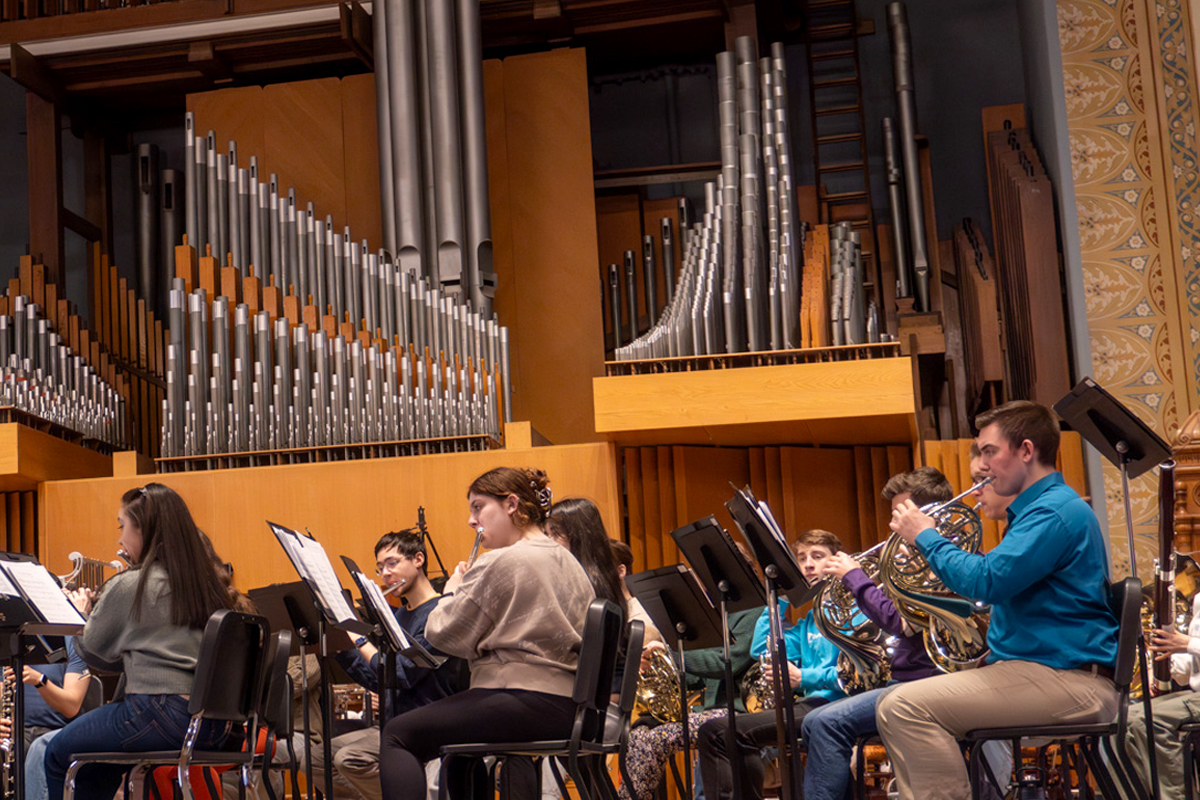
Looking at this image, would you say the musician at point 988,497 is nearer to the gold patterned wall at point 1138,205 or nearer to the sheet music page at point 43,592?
the sheet music page at point 43,592

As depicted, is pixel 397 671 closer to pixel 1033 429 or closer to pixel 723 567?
pixel 723 567

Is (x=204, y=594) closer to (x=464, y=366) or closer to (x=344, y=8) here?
(x=464, y=366)

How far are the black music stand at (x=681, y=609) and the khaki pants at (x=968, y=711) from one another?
1374 millimetres

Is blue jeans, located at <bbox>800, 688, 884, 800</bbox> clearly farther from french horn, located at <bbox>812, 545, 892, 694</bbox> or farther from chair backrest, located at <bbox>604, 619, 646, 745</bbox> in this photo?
chair backrest, located at <bbox>604, 619, 646, 745</bbox>

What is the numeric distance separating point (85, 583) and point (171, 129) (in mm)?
4021

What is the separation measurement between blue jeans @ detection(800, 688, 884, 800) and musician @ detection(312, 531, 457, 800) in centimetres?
120

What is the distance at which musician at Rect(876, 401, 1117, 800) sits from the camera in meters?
3.37

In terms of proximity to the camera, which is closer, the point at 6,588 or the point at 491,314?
the point at 6,588

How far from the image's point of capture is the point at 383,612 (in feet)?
12.8

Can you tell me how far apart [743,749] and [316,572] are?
1.67m

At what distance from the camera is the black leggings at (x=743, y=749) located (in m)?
4.78

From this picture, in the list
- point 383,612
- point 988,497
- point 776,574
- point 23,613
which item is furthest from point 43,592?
point 988,497

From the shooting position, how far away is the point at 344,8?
877cm

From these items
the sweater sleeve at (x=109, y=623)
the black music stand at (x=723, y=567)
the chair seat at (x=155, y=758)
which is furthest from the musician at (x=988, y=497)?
the sweater sleeve at (x=109, y=623)
